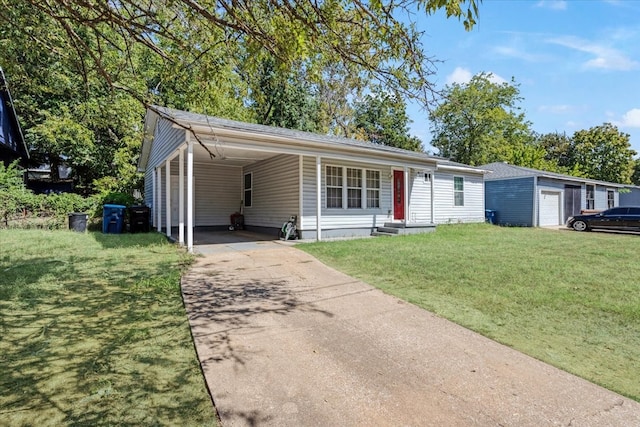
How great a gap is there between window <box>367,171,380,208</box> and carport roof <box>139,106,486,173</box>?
0.98m

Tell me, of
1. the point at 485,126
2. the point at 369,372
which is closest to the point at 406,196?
the point at 369,372

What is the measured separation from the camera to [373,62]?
392 centimetres

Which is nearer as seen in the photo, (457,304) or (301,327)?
(301,327)

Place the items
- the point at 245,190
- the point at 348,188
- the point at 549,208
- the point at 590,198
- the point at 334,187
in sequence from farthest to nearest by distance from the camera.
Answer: the point at 590,198
the point at 549,208
the point at 245,190
the point at 348,188
the point at 334,187

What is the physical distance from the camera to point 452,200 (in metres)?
17.2

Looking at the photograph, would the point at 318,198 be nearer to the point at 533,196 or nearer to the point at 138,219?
the point at 138,219

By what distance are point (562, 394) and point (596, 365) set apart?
76 cm

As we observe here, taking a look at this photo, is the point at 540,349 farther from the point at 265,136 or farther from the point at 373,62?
the point at 265,136

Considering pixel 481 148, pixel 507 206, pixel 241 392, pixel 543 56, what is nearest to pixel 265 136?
pixel 543 56

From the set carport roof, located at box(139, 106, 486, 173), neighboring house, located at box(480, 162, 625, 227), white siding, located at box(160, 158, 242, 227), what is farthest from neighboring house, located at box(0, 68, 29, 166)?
neighboring house, located at box(480, 162, 625, 227)

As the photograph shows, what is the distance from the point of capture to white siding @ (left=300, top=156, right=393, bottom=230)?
11.2 meters

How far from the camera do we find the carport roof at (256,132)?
8.33 metres

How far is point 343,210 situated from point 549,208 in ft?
43.3

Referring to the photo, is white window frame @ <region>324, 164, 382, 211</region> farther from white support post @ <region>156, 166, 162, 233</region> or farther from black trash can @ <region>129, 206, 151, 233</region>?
black trash can @ <region>129, 206, 151, 233</region>
